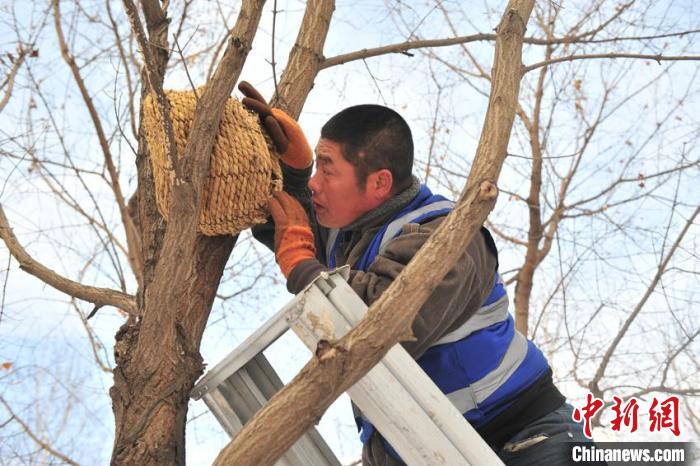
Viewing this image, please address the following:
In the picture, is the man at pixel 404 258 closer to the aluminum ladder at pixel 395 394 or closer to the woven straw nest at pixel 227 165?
the woven straw nest at pixel 227 165

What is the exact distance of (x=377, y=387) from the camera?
1.63 meters

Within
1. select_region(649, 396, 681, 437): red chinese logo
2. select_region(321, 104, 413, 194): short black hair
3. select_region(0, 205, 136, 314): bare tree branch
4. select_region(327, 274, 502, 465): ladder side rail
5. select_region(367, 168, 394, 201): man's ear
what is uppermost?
select_region(0, 205, 136, 314): bare tree branch

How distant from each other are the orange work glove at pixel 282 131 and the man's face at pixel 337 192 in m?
0.06

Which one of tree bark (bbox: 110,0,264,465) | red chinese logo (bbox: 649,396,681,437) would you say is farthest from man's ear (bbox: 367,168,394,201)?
red chinese logo (bbox: 649,396,681,437)

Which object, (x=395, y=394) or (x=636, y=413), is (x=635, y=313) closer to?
(x=636, y=413)

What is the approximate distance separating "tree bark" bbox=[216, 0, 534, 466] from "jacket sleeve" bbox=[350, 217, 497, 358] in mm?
322

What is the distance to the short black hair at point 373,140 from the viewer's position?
7.36 feet

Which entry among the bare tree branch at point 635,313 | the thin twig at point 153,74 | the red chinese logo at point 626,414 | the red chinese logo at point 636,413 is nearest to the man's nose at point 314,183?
the thin twig at point 153,74

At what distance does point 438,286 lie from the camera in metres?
1.85

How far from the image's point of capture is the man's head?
2.24m

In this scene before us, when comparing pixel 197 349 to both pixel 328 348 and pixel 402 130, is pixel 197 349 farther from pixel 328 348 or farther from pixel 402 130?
pixel 402 130

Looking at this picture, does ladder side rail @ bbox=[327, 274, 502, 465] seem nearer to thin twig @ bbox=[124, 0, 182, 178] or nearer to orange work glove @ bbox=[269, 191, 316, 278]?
orange work glove @ bbox=[269, 191, 316, 278]

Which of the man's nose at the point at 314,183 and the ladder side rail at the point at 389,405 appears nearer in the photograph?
the ladder side rail at the point at 389,405

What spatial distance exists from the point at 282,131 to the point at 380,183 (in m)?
0.31
